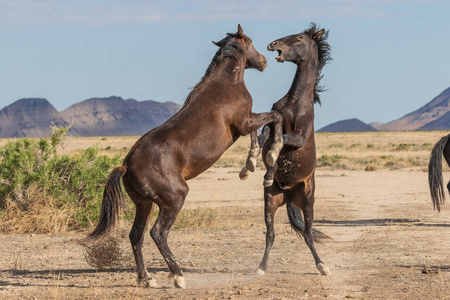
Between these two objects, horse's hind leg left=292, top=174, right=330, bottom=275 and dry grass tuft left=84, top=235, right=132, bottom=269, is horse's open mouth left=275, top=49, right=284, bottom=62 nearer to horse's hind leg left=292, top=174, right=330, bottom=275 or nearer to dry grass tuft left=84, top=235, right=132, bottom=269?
horse's hind leg left=292, top=174, right=330, bottom=275

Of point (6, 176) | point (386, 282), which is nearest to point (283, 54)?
point (386, 282)

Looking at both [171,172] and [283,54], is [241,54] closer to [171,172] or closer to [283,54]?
[283,54]

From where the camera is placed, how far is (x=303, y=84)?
923cm

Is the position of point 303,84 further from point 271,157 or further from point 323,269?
point 323,269

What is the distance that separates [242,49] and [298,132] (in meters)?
1.32

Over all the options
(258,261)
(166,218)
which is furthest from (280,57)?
(258,261)

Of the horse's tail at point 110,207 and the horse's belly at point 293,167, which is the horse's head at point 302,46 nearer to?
the horse's belly at point 293,167

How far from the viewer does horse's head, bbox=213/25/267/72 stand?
28.0ft

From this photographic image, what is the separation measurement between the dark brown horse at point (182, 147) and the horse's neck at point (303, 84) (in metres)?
0.63

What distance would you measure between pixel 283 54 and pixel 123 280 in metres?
3.60

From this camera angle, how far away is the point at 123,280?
882 centimetres

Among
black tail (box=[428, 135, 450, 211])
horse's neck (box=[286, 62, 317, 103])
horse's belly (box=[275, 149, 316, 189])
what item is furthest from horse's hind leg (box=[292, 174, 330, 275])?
Result: black tail (box=[428, 135, 450, 211])

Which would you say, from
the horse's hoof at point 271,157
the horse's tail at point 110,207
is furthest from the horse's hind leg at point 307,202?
the horse's tail at point 110,207

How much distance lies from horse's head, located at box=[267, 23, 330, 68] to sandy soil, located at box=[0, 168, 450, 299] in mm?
2884
